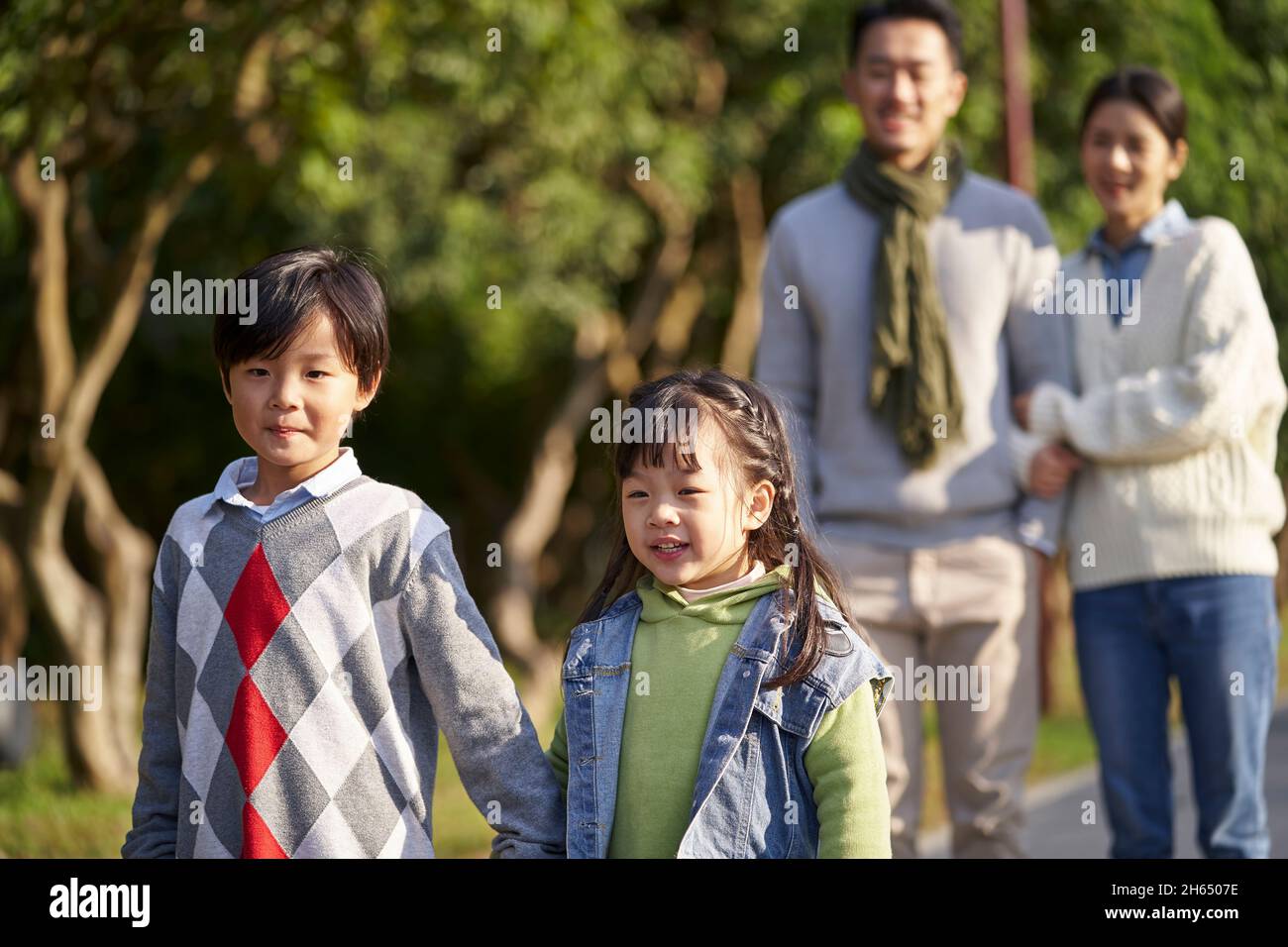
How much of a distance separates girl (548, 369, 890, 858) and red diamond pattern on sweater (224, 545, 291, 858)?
1.56 ft

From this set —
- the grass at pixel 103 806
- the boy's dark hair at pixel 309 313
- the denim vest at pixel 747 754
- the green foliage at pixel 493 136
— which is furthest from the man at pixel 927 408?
the green foliage at pixel 493 136

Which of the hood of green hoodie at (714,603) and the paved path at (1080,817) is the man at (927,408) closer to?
the hood of green hoodie at (714,603)

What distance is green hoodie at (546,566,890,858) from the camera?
2543 millimetres

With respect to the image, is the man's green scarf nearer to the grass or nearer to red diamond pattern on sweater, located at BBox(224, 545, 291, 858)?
the grass

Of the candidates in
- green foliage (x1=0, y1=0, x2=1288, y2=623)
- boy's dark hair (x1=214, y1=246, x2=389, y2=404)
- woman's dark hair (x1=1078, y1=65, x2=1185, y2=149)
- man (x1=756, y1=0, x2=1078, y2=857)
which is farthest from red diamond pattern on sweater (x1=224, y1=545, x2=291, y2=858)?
green foliage (x1=0, y1=0, x2=1288, y2=623)

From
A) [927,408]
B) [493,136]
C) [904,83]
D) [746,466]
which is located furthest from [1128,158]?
[493,136]

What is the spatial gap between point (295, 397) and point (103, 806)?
579cm

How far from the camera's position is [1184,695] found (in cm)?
410

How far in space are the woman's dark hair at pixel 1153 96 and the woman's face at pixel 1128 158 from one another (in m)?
0.01

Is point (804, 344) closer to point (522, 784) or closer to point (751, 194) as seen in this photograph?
point (522, 784)

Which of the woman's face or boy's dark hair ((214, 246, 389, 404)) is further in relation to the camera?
the woman's face

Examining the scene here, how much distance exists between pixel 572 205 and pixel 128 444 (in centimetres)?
768

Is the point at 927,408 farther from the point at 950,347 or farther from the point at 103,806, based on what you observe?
the point at 103,806

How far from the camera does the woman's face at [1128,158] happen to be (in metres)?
4.19
